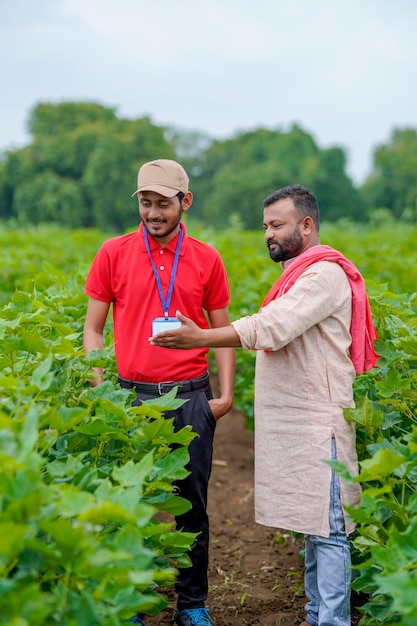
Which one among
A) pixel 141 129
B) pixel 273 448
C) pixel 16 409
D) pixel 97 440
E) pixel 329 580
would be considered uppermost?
pixel 141 129

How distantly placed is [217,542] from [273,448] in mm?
1936

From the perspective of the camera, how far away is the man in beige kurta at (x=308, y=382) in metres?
2.70

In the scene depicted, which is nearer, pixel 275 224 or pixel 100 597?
pixel 100 597

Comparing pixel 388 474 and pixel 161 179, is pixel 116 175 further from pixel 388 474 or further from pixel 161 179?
pixel 388 474

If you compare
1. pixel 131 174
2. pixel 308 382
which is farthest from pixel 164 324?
pixel 131 174

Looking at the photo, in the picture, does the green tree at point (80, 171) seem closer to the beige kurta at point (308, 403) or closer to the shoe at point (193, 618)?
the shoe at point (193, 618)

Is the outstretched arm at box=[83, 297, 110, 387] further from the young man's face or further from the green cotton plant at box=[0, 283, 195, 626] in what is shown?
the green cotton plant at box=[0, 283, 195, 626]

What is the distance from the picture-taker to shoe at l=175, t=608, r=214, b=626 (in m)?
3.28

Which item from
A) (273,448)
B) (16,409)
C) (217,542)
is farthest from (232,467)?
(16,409)

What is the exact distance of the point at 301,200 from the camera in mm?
2939

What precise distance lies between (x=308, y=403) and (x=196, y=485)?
2.32ft

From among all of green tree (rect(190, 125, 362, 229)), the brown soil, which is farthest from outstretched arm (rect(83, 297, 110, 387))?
green tree (rect(190, 125, 362, 229))

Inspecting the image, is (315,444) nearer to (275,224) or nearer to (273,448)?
(273,448)

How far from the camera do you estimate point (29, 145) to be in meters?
62.5
